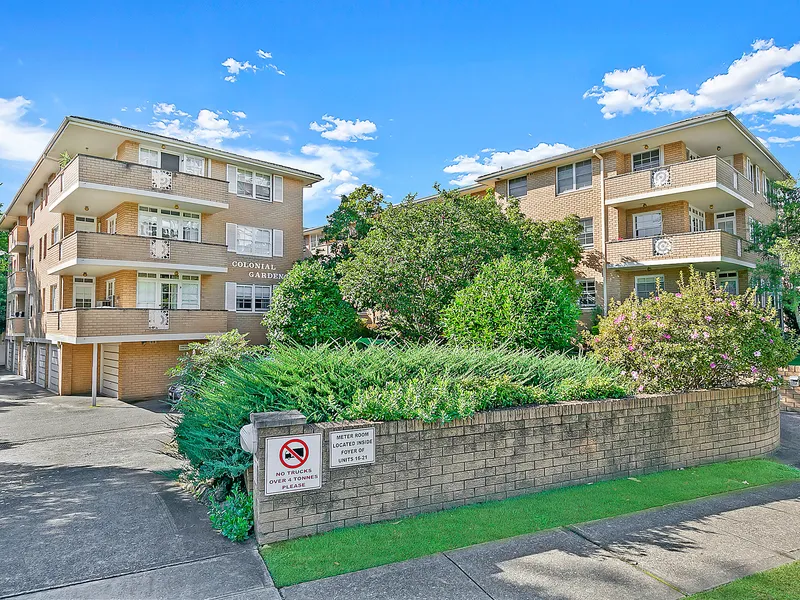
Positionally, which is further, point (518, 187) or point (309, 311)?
point (518, 187)

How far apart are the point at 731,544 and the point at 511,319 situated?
5329 mm

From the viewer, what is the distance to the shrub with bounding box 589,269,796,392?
8.27 metres

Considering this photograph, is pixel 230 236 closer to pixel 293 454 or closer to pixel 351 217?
pixel 351 217

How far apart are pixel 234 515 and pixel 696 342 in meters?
7.44

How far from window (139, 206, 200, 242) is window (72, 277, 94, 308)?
401 cm

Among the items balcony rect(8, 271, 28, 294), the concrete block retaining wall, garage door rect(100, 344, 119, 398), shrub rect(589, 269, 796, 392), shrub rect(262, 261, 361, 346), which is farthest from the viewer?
balcony rect(8, 271, 28, 294)

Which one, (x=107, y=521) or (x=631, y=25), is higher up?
(x=631, y=25)

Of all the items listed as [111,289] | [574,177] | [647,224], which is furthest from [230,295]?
[647,224]

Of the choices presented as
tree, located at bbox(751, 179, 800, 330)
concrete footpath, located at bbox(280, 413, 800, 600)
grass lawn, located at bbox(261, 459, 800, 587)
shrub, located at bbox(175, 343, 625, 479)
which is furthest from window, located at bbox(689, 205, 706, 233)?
concrete footpath, located at bbox(280, 413, 800, 600)

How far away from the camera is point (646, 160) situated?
67.2 feet

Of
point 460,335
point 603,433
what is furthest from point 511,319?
point 603,433

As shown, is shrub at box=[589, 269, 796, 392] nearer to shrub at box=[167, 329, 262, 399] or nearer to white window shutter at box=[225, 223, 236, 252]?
shrub at box=[167, 329, 262, 399]

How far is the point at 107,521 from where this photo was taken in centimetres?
574

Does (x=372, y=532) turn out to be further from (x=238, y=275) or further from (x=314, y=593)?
(x=238, y=275)
